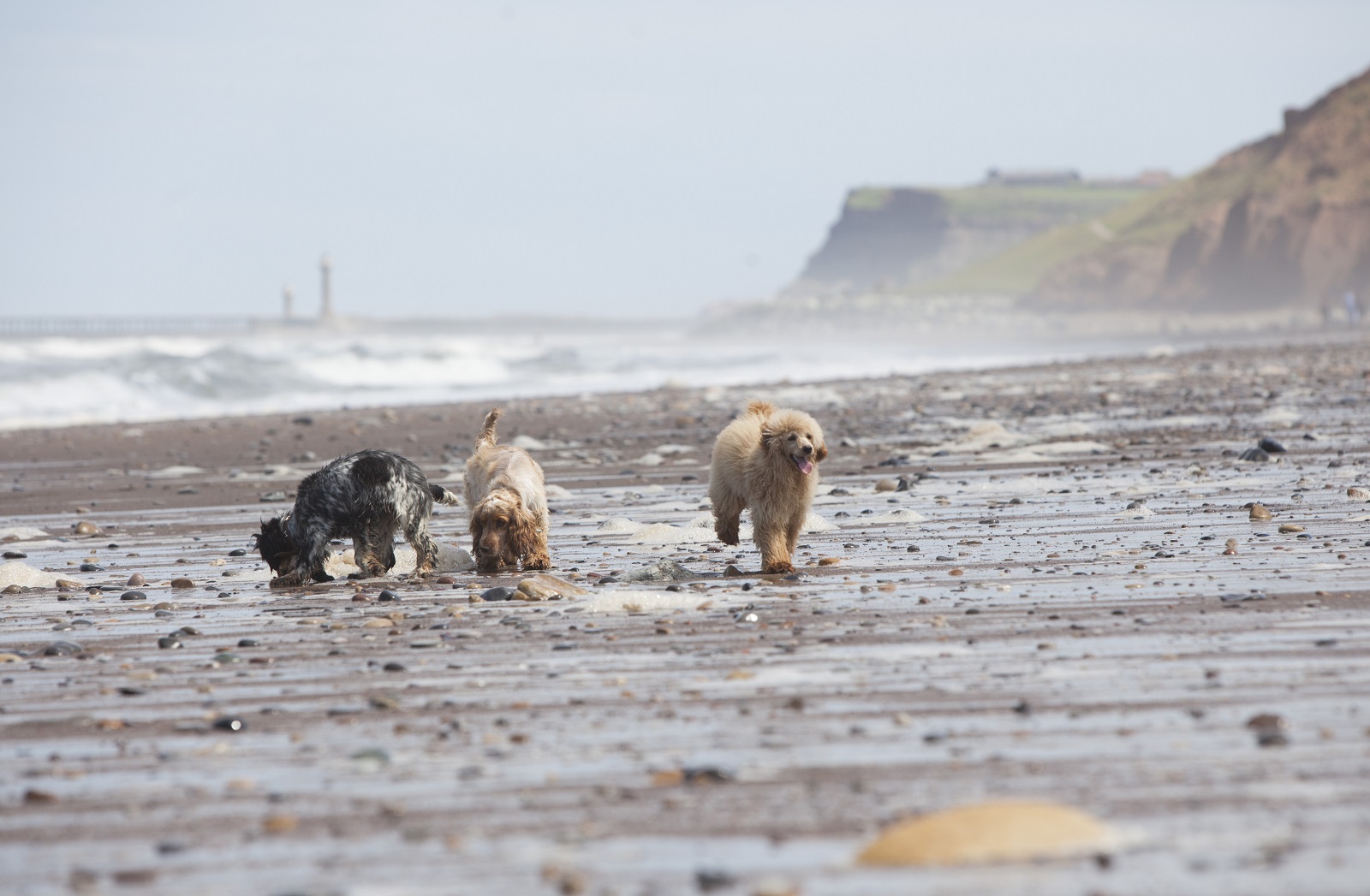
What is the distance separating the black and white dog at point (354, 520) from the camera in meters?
9.20

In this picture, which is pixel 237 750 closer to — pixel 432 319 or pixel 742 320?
pixel 742 320

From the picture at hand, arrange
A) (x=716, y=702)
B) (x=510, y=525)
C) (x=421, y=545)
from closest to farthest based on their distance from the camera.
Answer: (x=716, y=702) < (x=510, y=525) < (x=421, y=545)

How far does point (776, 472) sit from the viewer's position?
8.88 meters

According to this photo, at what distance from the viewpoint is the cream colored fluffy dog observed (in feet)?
28.6

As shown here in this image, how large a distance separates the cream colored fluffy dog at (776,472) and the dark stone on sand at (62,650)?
3.62 m

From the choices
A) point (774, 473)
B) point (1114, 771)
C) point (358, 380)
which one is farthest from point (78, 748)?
point (358, 380)

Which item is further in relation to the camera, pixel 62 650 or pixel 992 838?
pixel 62 650

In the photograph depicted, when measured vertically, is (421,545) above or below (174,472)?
below

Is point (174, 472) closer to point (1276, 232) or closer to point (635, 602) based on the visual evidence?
point (635, 602)

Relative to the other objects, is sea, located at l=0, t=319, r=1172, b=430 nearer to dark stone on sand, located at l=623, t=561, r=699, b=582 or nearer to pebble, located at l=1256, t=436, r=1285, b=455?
pebble, located at l=1256, t=436, r=1285, b=455

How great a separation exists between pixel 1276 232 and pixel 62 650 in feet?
349

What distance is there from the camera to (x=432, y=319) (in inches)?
7726

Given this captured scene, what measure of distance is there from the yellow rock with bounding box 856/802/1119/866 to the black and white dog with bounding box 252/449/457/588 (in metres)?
5.96

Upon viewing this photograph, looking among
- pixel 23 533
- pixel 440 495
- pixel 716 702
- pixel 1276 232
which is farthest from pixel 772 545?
pixel 1276 232
